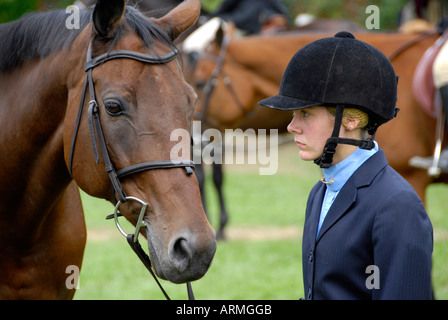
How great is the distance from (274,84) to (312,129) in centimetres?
446

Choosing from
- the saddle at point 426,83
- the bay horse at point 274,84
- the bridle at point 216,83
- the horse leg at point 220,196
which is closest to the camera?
the saddle at point 426,83

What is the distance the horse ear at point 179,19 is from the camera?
2.62 m

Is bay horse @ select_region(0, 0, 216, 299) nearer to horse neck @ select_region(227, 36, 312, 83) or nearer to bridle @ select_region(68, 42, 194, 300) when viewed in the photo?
bridle @ select_region(68, 42, 194, 300)

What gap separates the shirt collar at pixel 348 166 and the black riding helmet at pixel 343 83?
4 cm

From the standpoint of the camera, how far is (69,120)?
8.16 ft

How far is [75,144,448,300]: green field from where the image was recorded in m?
5.71

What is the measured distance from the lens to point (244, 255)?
706 cm

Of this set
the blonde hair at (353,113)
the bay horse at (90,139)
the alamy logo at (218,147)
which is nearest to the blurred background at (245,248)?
the alamy logo at (218,147)

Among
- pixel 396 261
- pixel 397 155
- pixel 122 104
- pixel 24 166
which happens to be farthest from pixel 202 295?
pixel 396 261

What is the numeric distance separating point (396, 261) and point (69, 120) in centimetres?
155

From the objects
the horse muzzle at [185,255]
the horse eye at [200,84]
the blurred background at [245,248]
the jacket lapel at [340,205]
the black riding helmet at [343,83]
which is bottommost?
the blurred background at [245,248]

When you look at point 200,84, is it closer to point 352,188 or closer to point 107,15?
point 107,15

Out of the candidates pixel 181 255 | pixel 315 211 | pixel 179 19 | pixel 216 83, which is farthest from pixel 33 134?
pixel 216 83

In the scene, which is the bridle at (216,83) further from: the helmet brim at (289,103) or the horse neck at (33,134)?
the helmet brim at (289,103)
